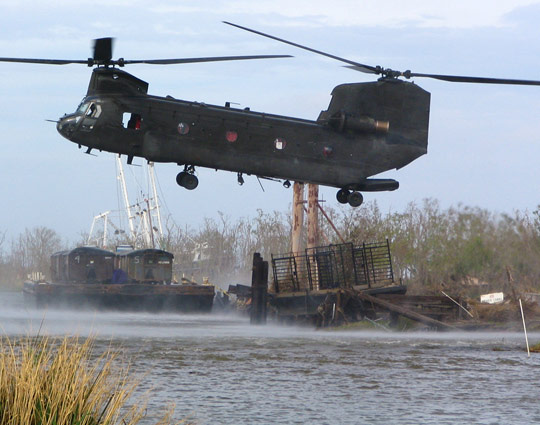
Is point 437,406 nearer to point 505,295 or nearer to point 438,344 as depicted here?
point 438,344

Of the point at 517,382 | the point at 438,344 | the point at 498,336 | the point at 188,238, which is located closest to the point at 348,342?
the point at 438,344

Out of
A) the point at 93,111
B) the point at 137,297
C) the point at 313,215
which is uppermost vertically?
the point at 313,215

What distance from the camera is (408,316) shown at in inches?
1565

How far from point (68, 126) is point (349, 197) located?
8171mm

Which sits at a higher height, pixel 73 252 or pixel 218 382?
pixel 73 252

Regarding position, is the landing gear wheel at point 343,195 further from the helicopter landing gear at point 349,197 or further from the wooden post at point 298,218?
the wooden post at point 298,218

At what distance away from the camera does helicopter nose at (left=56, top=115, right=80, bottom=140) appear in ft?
84.4

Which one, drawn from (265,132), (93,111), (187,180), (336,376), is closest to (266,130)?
(265,132)

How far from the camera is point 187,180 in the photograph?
25703 mm

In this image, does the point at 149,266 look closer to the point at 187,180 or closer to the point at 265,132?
the point at 265,132

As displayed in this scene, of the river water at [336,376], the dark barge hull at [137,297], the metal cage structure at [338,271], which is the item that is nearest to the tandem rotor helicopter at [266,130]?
the river water at [336,376]

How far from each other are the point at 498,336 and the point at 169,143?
20119mm

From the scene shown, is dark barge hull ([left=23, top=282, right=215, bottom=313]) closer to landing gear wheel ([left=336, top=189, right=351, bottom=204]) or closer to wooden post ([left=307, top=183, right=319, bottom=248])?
wooden post ([left=307, top=183, right=319, bottom=248])

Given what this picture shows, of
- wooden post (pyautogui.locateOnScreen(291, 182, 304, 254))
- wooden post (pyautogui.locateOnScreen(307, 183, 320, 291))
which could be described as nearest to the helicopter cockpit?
wooden post (pyautogui.locateOnScreen(307, 183, 320, 291))
